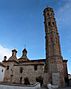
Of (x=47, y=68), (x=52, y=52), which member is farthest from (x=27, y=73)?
(x=52, y=52)

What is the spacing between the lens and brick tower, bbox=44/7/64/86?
1405 inches

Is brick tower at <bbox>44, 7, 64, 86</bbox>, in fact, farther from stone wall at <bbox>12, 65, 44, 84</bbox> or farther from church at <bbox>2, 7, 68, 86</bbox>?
stone wall at <bbox>12, 65, 44, 84</bbox>

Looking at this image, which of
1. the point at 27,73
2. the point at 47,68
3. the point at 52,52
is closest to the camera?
the point at 47,68

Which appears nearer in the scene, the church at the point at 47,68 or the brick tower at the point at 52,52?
the brick tower at the point at 52,52

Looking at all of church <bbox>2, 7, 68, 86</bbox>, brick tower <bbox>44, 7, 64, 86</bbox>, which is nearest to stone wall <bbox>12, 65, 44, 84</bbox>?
church <bbox>2, 7, 68, 86</bbox>

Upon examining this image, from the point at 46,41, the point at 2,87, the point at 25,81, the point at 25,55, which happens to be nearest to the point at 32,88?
the point at 2,87

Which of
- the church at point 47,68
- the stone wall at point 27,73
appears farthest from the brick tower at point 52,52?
the stone wall at point 27,73

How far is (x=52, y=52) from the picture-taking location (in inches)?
1549

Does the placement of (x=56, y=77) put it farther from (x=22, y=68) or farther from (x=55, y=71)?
(x=22, y=68)

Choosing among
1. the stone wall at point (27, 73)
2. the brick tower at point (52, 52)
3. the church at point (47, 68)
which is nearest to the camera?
the brick tower at point (52, 52)

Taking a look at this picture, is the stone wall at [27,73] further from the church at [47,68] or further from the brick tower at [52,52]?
the brick tower at [52,52]

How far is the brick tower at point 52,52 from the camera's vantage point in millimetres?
35684

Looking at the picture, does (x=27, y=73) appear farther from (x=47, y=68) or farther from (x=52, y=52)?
(x=52, y=52)

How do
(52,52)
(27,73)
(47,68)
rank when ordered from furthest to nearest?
(27,73) < (52,52) < (47,68)
